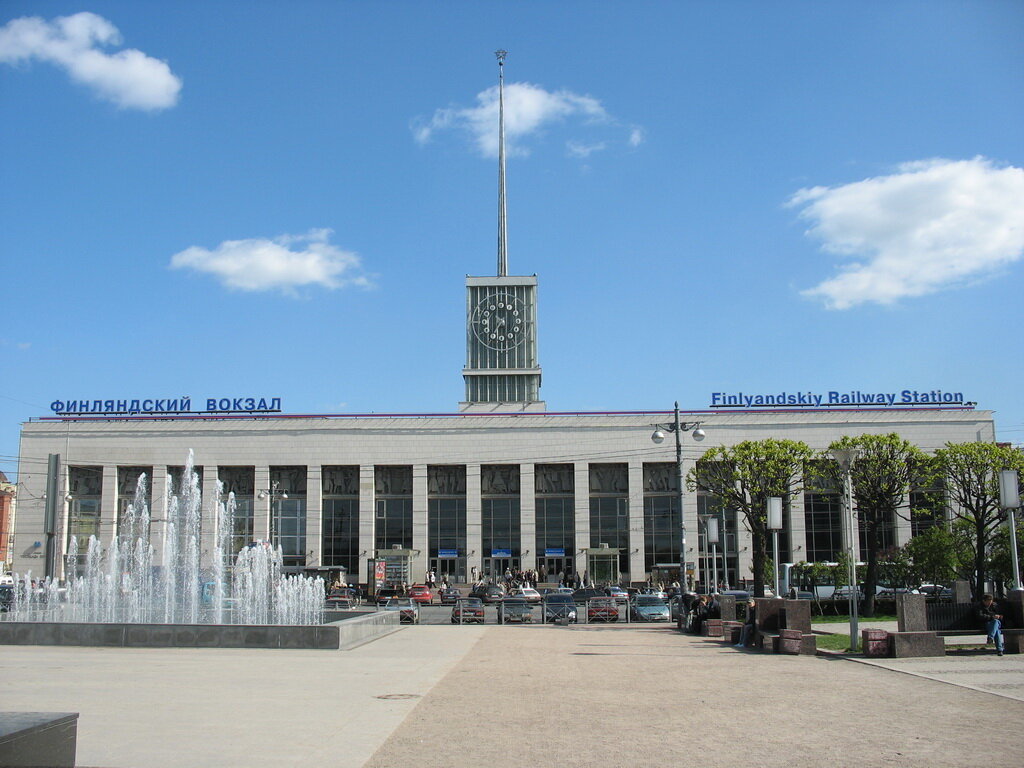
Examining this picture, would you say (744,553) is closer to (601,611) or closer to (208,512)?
(601,611)

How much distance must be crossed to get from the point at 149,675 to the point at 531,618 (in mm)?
23056

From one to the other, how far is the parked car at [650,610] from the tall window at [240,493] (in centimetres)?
4173

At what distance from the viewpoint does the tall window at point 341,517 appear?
72.0 meters

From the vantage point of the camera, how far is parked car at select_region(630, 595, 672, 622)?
38.3m

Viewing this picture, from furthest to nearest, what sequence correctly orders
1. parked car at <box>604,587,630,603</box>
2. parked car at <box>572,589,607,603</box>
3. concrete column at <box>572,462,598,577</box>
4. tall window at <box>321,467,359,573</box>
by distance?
tall window at <box>321,467,359,573</box>, concrete column at <box>572,462,598,577</box>, parked car at <box>572,589,607,603</box>, parked car at <box>604,587,630,603</box>

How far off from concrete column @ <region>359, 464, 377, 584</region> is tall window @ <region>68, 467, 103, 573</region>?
64.5 ft

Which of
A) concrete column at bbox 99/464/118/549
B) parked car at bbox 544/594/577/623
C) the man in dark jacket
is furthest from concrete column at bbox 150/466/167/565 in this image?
the man in dark jacket

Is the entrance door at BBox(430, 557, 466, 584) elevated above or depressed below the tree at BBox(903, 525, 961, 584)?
below

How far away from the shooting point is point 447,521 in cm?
7269

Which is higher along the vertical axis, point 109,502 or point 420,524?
point 109,502

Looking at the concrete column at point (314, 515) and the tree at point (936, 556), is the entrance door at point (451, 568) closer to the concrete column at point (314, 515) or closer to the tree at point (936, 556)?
the concrete column at point (314, 515)

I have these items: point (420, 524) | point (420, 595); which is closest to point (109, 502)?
point (420, 524)

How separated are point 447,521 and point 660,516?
53.3ft

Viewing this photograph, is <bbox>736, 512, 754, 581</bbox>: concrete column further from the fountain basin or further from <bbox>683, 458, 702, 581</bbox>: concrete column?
the fountain basin
